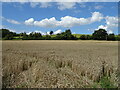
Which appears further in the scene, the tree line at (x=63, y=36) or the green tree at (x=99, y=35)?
the green tree at (x=99, y=35)

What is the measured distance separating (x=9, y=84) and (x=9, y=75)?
89 cm

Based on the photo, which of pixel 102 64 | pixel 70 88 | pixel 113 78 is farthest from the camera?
pixel 102 64

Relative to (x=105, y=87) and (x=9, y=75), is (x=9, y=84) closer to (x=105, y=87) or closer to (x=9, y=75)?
(x=9, y=75)

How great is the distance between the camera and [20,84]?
6.11m

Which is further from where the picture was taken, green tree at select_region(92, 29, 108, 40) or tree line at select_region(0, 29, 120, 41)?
green tree at select_region(92, 29, 108, 40)

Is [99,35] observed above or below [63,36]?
above

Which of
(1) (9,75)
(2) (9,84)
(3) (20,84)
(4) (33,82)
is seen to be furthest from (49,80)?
(1) (9,75)

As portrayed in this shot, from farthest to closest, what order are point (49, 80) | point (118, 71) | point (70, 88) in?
Result: point (118, 71), point (49, 80), point (70, 88)

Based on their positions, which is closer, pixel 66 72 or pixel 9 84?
pixel 9 84

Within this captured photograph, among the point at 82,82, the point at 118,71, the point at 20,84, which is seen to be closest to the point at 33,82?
the point at 20,84

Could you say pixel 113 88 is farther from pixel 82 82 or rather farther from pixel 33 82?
pixel 33 82

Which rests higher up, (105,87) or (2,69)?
(2,69)

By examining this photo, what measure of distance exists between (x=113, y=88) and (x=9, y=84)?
377cm

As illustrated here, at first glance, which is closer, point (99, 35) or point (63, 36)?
point (63, 36)
